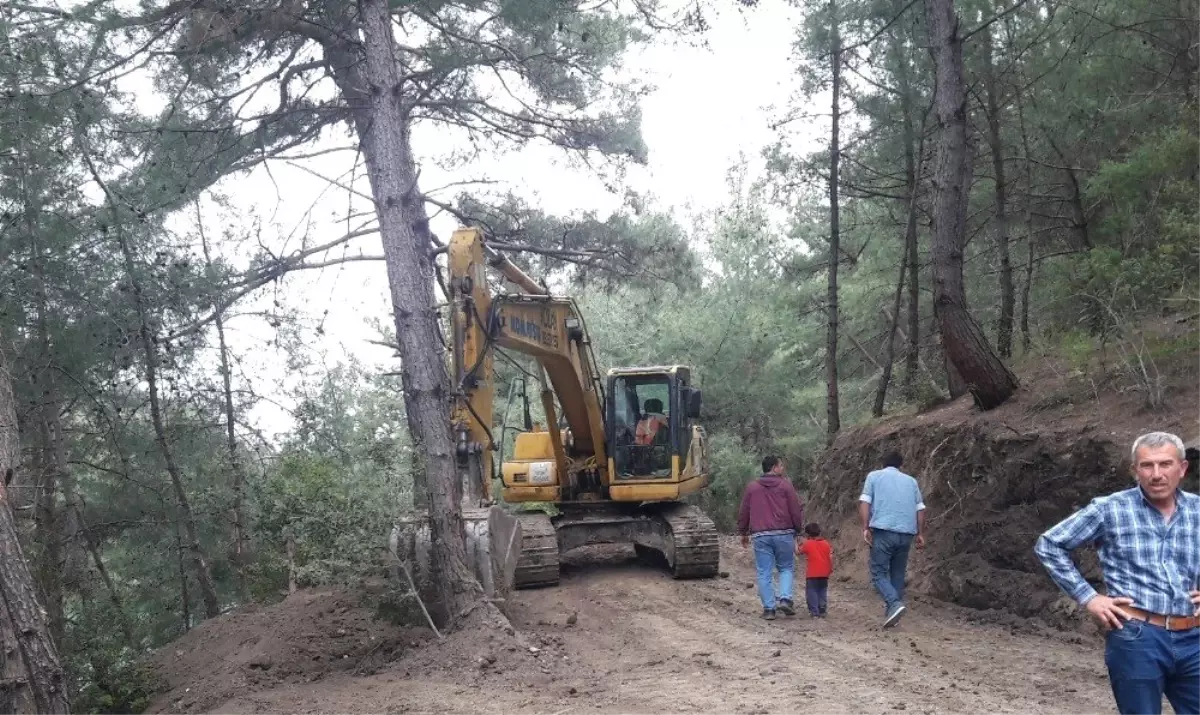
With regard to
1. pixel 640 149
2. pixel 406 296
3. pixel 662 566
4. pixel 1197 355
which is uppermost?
pixel 640 149

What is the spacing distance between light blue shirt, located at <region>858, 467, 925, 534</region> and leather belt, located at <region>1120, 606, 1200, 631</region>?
5.05 meters

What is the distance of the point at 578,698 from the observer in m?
6.43

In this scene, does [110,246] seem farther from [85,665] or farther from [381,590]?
[381,590]

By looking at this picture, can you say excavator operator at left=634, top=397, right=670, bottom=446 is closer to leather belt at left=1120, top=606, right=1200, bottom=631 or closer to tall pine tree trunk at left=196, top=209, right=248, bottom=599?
tall pine tree trunk at left=196, top=209, right=248, bottom=599

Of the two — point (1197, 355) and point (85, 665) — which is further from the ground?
point (1197, 355)

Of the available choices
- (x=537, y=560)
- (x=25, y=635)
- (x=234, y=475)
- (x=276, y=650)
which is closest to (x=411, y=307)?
(x=276, y=650)

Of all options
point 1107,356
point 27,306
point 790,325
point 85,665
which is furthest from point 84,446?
point 790,325

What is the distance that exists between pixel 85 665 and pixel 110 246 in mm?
5322

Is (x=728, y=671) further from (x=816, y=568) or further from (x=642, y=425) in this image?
(x=642, y=425)

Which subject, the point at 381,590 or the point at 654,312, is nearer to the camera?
the point at 381,590

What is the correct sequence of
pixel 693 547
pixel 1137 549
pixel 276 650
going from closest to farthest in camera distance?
1. pixel 1137 549
2. pixel 276 650
3. pixel 693 547

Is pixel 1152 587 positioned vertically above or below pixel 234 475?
below

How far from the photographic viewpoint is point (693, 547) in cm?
1174

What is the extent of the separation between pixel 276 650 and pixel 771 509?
4.83m
